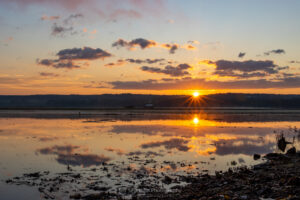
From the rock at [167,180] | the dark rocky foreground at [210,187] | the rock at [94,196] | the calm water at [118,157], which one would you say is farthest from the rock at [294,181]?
the rock at [94,196]

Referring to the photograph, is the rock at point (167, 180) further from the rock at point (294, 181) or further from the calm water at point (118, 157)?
the rock at point (294, 181)

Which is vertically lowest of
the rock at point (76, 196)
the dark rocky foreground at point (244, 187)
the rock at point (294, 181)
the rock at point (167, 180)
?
the rock at point (76, 196)

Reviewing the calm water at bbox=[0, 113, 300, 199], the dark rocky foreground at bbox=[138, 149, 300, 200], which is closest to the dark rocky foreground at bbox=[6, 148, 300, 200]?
the dark rocky foreground at bbox=[138, 149, 300, 200]

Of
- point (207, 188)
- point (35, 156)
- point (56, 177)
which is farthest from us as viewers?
point (35, 156)

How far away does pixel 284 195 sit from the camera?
1015 centimetres

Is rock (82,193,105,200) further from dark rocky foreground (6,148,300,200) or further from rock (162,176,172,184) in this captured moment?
rock (162,176,172,184)

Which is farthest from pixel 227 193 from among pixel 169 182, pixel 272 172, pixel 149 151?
pixel 149 151

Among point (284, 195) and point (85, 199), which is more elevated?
point (284, 195)

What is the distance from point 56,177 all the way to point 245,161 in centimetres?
1259

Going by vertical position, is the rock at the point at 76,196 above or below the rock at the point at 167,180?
below

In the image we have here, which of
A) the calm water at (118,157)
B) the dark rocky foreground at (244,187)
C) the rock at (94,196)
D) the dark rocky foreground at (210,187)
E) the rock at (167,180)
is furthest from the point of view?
the calm water at (118,157)

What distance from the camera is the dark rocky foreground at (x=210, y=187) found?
10.8 m

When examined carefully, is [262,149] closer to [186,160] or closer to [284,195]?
[186,160]

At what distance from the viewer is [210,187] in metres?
12.9
